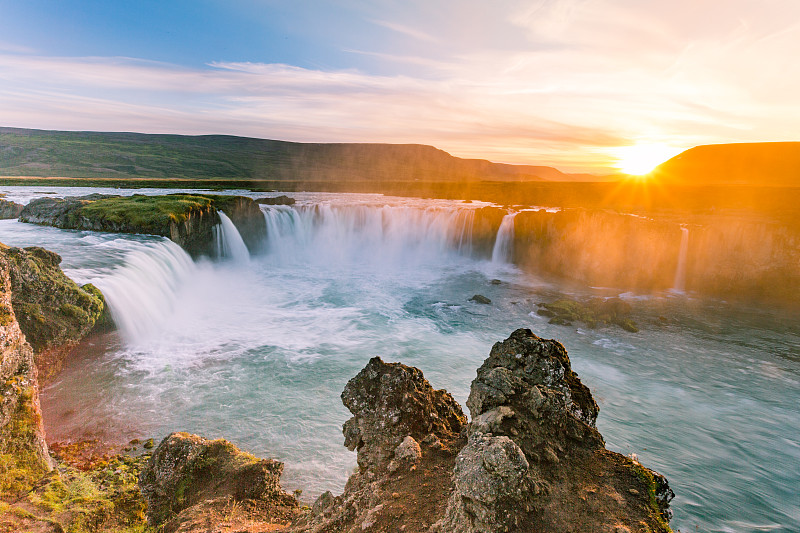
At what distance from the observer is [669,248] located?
31344 mm

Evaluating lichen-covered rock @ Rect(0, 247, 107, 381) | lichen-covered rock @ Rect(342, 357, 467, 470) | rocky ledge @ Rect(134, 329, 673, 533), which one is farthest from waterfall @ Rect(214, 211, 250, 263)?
lichen-covered rock @ Rect(342, 357, 467, 470)

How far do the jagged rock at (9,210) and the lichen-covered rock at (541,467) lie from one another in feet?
134

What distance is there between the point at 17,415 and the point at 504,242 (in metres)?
35.5

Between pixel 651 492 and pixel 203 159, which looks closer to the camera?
pixel 651 492

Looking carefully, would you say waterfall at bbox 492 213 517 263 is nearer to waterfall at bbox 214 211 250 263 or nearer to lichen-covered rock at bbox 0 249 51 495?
waterfall at bbox 214 211 250 263

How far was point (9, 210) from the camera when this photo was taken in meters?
31.4

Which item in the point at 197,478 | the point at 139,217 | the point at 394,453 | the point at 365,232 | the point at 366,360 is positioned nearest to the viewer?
the point at 394,453

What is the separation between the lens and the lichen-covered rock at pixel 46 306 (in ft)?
37.4

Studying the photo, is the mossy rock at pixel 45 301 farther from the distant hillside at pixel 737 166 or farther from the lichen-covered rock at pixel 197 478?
the distant hillside at pixel 737 166

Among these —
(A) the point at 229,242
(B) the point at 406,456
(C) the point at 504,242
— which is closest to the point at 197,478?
(B) the point at 406,456

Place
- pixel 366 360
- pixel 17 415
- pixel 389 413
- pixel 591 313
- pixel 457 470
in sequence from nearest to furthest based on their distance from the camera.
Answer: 1. pixel 457 470
2. pixel 389 413
3. pixel 17 415
4. pixel 366 360
5. pixel 591 313

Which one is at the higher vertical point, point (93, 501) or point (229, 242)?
point (229, 242)

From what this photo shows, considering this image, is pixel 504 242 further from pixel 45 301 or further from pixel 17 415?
pixel 17 415

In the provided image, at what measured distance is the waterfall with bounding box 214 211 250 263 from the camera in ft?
116
